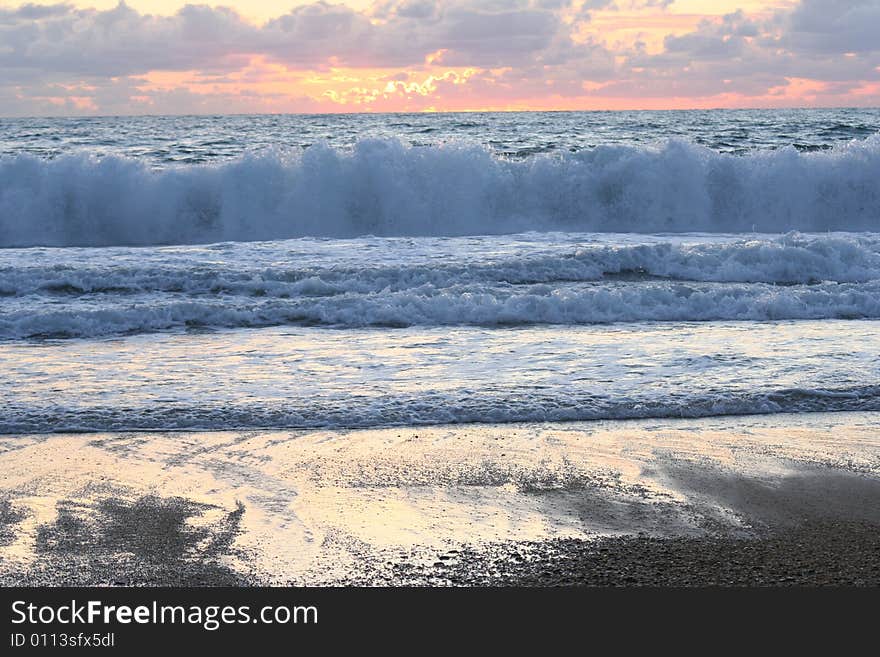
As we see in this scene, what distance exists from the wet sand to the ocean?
1.35ft

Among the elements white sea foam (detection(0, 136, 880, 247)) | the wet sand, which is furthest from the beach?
white sea foam (detection(0, 136, 880, 247))

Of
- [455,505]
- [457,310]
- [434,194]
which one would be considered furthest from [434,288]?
[434,194]

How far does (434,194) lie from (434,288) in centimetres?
822

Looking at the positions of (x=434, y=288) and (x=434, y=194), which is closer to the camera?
(x=434, y=288)

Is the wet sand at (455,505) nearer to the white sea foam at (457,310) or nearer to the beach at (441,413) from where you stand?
the beach at (441,413)

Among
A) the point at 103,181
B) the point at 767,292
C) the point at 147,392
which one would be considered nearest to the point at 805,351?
the point at 767,292

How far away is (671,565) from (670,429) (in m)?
2.11

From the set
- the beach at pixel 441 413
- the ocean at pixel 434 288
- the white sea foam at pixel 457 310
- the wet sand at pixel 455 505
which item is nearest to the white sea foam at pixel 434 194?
the ocean at pixel 434 288

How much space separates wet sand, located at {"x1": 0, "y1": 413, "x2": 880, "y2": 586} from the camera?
3.71 metres

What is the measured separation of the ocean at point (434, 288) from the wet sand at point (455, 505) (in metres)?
0.41

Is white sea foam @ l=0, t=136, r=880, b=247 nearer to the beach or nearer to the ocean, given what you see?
the ocean

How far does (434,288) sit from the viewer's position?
1085cm

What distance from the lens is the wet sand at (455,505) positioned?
371 cm

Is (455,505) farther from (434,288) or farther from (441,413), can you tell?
(434,288)
